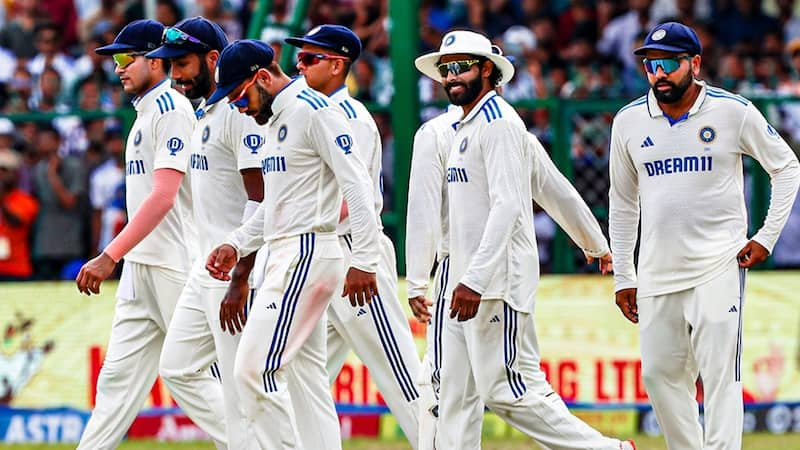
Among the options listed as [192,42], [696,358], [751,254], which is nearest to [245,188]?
[192,42]

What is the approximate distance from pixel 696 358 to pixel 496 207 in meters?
1.25

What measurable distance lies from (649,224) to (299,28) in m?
6.03

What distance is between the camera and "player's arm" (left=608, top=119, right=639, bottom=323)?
8.52 m

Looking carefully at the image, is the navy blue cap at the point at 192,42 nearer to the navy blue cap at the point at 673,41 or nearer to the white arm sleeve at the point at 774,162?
the navy blue cap at the point at 673,41

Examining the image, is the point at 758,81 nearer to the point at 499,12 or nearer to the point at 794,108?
the point at 794,108

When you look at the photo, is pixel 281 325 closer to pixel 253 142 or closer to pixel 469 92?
pixel 253 142

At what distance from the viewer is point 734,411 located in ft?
26.4

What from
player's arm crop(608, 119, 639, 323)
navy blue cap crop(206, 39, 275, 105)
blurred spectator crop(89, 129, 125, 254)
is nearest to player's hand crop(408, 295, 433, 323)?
player's arm crop(608, 119, 639, 323)

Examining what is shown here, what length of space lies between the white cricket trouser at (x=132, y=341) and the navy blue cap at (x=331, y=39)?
1526 millimetres

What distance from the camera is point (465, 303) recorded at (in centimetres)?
791

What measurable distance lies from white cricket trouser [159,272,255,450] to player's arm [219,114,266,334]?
6.8 inches

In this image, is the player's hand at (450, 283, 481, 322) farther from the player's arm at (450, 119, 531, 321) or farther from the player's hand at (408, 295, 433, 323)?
the player's hand at (408, 295, 433, 323)

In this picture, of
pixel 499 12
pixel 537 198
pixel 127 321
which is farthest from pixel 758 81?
pixel 127 321

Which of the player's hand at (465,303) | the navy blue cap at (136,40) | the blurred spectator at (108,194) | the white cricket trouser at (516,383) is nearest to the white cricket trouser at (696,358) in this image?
the white cricket trouser at (516,383)
